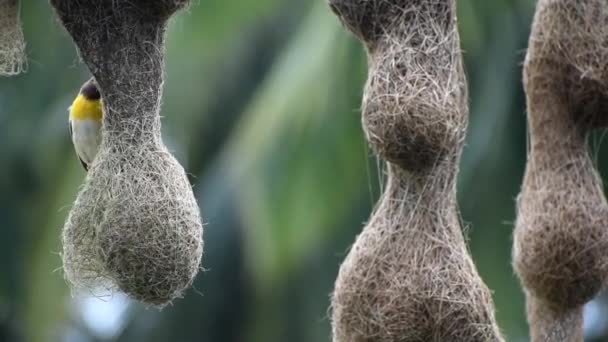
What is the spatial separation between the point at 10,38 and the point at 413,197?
1.35 meters

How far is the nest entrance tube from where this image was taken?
3.88 m

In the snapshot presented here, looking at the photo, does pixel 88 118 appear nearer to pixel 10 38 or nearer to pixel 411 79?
pixel 10 38

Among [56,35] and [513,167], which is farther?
[56,35]

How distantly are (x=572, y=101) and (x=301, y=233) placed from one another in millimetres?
2833

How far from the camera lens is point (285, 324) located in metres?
10.7

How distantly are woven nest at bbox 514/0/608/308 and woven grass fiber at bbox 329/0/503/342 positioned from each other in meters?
0.57

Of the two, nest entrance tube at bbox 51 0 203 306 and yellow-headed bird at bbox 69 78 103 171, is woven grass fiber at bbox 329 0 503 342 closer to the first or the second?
nest entrance tube at bbox 51 0 203 306

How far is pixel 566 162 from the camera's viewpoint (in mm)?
5008

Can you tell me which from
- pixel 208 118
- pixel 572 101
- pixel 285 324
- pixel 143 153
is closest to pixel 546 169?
pixel 572 101

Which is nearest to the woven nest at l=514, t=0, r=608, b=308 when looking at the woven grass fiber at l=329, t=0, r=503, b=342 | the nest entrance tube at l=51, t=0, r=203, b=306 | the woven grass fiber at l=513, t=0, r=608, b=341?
the woven grass fiber at l=513, t=0, r=608, b=341

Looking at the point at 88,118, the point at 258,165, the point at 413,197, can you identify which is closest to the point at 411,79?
the point at 413,197

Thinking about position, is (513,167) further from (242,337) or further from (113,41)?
(113,41)

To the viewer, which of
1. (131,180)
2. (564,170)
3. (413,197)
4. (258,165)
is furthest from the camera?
(258,165)

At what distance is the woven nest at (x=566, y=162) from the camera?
4969 millimetres
